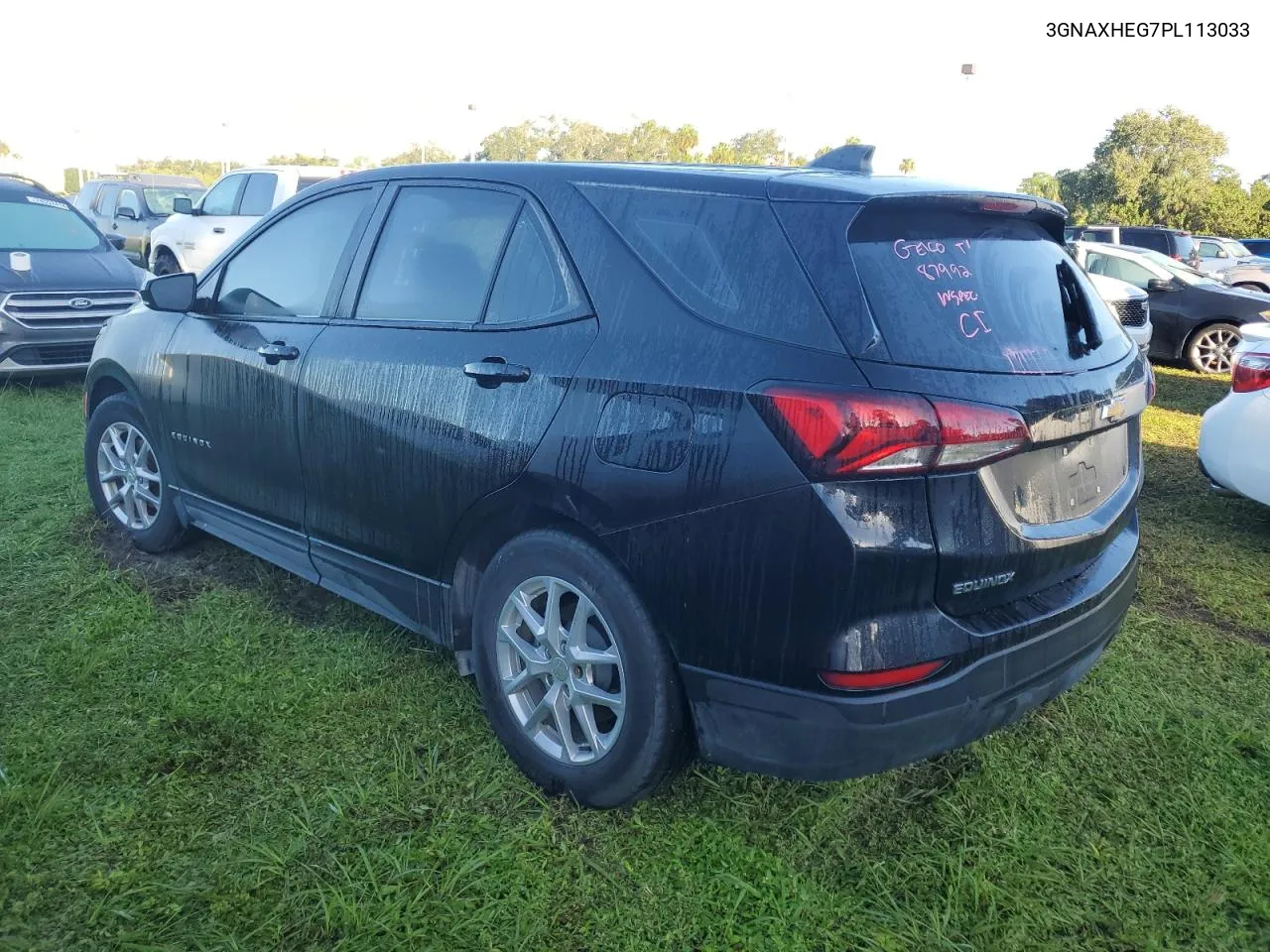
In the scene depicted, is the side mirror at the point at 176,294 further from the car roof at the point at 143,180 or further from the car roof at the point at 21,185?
the car roof at the point at 143,180

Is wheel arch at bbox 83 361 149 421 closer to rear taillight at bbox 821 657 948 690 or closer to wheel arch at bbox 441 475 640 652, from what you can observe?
wheel arch at bbox 441 475 640 652

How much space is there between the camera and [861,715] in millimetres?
2191

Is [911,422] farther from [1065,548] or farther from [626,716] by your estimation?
[626,716]

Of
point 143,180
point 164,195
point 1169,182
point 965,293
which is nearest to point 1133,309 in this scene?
point 965,293

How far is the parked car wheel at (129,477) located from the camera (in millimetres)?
4363

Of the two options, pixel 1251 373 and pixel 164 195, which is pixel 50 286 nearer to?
pixel 1251 373

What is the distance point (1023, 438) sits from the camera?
226cm

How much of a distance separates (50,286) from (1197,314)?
37.0 feet

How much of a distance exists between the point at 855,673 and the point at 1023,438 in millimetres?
658

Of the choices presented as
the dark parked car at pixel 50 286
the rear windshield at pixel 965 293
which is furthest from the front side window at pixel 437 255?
the dark parked car at pixel 50 286

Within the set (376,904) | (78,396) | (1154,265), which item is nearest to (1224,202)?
(1154,265)

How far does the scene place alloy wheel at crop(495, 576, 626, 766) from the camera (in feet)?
8.51

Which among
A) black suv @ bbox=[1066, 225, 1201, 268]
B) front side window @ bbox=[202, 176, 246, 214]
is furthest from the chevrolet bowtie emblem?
black suv @ bbox=[1066, 225, 1201, 268]

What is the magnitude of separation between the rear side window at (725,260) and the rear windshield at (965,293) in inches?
3.1
